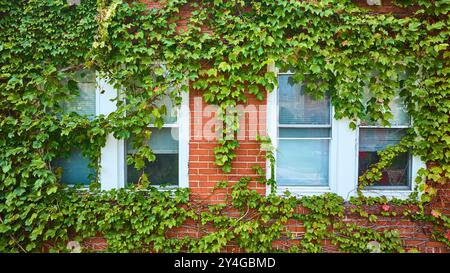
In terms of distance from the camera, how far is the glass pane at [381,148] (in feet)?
12.7

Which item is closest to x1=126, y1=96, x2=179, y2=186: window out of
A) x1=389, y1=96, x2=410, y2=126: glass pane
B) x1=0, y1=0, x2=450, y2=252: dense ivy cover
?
x1=0, y1=0, x2=450, y2=252: dense ivy cover

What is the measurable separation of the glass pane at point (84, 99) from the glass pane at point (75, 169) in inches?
21.7

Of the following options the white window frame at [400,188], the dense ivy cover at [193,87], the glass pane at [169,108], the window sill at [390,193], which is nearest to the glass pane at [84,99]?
the dense ivy cover at [193,87]

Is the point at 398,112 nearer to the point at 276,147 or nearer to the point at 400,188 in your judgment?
the point at 400,188

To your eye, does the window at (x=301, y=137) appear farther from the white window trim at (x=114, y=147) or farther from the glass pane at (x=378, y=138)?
the white window trim at (x=114, y=147)

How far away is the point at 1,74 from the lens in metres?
3.57

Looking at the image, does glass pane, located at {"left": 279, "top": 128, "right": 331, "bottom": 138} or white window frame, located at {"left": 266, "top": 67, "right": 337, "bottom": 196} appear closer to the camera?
white window frame, located at {"left": 266, "top": 67, "right": 337, "bottom": 196}

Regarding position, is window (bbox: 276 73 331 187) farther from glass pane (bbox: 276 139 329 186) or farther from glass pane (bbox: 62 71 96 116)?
glass pane (bbox: 62 71 96 116)

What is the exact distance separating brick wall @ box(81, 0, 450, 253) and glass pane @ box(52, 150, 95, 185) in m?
0.80

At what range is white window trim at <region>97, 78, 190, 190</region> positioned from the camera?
378cm

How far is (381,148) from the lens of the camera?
389 centimetres

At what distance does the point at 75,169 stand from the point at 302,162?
2996 millimetres

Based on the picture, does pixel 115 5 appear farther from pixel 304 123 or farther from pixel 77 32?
pixel 304 123

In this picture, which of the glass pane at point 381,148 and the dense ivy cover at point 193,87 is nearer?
the dense ivy cover at point 193,87
